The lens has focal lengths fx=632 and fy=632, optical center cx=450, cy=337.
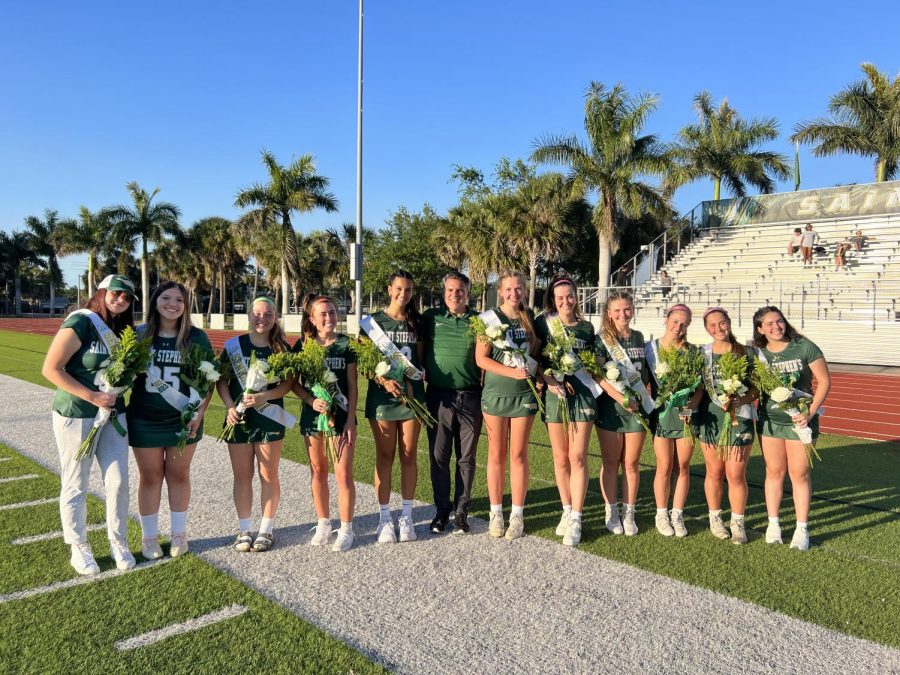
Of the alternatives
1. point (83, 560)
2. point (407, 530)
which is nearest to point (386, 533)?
point (407, 530)

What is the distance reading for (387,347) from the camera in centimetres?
438

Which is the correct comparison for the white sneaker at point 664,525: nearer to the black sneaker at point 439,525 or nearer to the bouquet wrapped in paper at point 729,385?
the bouquet wrapped in paper at point 729,385

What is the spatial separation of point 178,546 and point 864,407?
11.4m

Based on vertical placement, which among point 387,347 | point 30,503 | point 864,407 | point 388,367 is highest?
point 387,347

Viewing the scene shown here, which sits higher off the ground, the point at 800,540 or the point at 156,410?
the point at 156,410

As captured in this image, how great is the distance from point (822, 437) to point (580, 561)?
6.12 m

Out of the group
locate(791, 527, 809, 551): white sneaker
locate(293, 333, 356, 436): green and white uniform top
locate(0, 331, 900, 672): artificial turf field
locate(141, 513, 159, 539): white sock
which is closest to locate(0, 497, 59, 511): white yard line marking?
locate(0, 331, 900, 672): artificial turf field

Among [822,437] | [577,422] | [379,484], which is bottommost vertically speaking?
[822,437]

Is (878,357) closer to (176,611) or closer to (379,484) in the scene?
(379,484)

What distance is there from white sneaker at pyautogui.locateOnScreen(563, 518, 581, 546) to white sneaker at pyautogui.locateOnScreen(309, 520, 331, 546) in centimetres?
166

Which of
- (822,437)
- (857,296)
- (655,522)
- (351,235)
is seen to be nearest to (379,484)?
(655,522)

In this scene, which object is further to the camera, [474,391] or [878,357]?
[878,357]

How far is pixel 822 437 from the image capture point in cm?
857

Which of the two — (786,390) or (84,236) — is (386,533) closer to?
(786,390)
